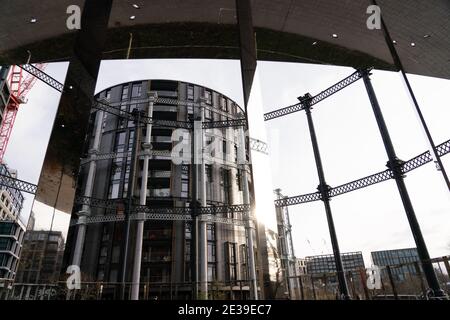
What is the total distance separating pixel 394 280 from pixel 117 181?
2410 centimetres

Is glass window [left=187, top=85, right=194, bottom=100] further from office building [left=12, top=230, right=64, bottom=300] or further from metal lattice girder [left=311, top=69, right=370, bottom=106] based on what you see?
office building [left=12, top=230, right=64, bottom=300]

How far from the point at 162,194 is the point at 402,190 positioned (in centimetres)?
2093

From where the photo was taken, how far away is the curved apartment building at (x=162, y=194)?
70.1 feet

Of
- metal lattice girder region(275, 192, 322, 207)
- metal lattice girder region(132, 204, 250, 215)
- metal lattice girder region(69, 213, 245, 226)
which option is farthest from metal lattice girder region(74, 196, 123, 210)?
metal lattice girder region(275, 192, 322, 207)

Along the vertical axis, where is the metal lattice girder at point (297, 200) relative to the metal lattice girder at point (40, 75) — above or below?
below

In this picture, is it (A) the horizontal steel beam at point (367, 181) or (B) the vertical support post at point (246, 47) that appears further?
(A) the horizontal steel beam at point (367, 181)

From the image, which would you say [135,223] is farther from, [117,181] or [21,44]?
[21,44]

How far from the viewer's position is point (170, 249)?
24047 millimetres

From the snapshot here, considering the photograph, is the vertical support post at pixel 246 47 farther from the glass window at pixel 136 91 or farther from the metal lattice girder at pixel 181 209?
the glass window at pixel 136 91

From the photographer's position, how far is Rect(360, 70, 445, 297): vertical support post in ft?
24.1

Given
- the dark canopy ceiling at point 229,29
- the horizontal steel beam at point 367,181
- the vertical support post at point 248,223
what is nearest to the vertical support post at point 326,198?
the horizontal steel beam at point 367,181

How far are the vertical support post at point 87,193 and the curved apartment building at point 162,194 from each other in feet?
0.26
